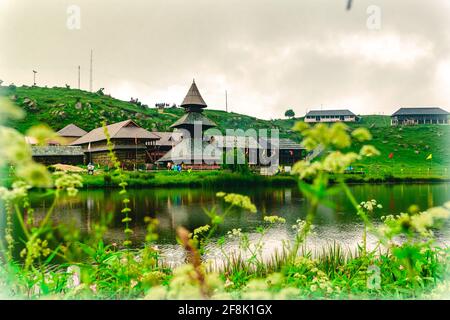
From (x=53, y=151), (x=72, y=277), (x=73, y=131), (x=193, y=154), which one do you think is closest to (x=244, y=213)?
(x=193, y=154)

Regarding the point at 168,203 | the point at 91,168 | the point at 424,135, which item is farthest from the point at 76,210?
the point at 424,135

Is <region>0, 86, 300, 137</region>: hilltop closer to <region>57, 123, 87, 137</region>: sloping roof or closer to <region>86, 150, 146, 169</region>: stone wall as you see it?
<region>57, 123, 87, 137</region>: sloping roof

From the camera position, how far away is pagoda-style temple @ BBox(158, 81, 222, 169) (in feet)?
36.5

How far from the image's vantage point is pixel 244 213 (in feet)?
43.8

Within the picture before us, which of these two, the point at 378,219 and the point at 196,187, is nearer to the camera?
the point at 196,187

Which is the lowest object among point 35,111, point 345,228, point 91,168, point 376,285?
point 345,228

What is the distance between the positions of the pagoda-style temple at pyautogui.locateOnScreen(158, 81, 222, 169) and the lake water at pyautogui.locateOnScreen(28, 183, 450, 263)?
1.21 meters

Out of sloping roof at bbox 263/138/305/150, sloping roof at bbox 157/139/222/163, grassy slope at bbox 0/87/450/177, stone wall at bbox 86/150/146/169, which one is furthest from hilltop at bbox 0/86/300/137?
sloping roof at bbox 263/138/305/150

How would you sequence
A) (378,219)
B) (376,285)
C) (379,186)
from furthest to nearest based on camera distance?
(379,186)
(378,219)
(376,285)

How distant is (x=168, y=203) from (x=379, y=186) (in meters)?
8.64

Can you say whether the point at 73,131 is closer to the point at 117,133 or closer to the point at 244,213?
the point at 117,133

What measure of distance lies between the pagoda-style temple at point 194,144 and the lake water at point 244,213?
1.21 meters
